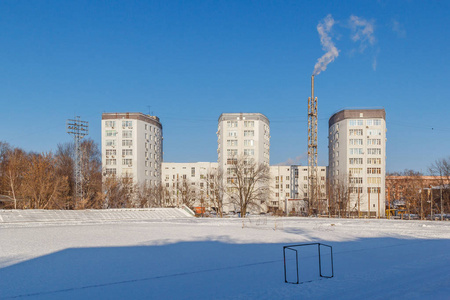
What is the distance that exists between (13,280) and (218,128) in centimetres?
8326

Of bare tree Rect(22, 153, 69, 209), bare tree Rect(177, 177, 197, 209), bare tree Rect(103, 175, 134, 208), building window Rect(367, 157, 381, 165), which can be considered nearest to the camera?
bare tree Rect(22, 153, 69, 209)

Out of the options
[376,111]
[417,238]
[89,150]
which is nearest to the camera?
[417,238]

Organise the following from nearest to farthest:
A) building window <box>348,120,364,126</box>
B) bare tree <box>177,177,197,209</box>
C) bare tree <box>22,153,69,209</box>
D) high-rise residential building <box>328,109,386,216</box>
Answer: bare tree <box>22,153,69,209</box>, bare tree <box>177,177,197,209</box>, high-rise residential building <box>328,109,386,216</box>, building window <box>348,120,364,126</box>

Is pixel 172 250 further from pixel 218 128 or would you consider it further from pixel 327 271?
pixel 218 128

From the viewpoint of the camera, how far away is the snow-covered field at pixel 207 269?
37.4ft

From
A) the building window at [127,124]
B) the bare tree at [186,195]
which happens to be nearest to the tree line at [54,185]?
the bare tree at [186,195]

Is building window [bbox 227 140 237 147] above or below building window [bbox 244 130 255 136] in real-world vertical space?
below

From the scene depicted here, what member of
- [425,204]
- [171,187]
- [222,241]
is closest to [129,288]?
[222,241]

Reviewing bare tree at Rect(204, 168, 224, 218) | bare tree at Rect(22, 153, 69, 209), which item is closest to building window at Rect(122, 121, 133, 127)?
bare tree at Rect(204, 168, 224, 218)

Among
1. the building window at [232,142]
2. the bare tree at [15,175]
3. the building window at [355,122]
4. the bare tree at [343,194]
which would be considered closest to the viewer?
the bare tree at [15,175]

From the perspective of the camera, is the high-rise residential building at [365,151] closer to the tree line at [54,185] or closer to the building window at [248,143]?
the building window at [248,143]

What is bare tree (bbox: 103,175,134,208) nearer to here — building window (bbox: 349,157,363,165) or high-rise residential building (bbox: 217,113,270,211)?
high-rise residential building (bbox: 217,113,270,211)

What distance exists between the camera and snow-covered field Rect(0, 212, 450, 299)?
11.4m

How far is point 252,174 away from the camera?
63.9 metres
